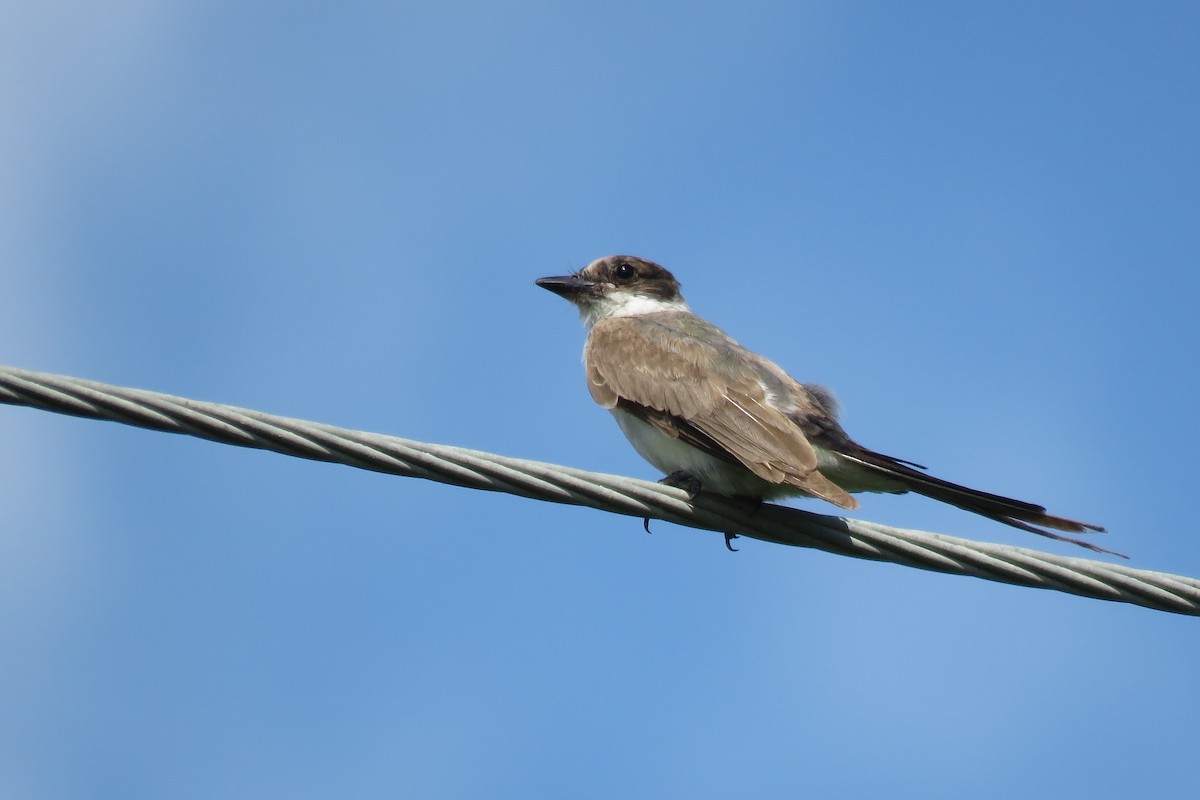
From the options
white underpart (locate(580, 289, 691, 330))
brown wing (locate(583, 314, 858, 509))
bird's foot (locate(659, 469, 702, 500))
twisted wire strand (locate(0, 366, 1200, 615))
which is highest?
white underpart (locate(580, 289, 691, 330))

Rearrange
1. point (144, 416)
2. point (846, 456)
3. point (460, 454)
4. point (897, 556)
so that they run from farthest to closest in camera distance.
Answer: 1. point (846, 456)
2. point (897, 556)
3. point (460, 454)
4. point (144, 416)

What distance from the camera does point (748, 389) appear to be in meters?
6.83

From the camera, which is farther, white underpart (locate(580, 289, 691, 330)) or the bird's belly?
white underpart (locate(580, 289, 691, 330))

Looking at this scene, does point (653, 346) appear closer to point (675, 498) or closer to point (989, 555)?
point (675, 498)

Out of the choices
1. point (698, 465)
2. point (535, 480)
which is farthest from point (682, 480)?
point (535, 480)

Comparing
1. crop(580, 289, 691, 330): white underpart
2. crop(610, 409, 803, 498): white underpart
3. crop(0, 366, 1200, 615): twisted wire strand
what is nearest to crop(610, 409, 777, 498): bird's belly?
crop(610, 409, 803, 498): white underpart

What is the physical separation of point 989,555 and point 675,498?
3.77ft

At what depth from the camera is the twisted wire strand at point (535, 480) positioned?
13.1 feet

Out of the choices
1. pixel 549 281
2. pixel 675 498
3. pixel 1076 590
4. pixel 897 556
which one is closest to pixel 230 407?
pixel 675 498

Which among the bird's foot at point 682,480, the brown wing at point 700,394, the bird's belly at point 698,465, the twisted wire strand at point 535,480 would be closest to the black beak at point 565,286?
the brown wing at point 700,394

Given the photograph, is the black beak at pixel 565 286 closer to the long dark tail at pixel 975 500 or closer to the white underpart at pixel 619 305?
the white underpart at pixel 619 305

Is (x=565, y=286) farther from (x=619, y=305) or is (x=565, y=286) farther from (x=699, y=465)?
(x=699, y=465)

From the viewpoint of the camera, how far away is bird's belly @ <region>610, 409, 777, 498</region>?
6.32 meters

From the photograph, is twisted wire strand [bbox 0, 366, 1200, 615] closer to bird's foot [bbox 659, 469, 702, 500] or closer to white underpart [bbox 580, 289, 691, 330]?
bird's foot [bbox 659, 469, 702, 500]
